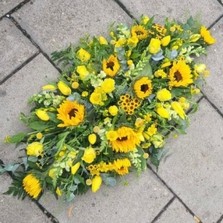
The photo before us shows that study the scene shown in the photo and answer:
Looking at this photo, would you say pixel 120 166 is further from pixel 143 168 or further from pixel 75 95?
pixel 75 95

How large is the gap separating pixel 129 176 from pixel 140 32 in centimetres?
77

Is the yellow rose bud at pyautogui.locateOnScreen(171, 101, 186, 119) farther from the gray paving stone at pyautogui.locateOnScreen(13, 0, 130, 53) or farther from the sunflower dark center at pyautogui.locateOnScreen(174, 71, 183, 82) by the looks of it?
the gray paving stone at pyautogui.locateOnScreen(13, 0, 130, 53)

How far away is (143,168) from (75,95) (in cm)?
52

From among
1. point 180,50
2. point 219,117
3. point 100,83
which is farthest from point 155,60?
point 219,117

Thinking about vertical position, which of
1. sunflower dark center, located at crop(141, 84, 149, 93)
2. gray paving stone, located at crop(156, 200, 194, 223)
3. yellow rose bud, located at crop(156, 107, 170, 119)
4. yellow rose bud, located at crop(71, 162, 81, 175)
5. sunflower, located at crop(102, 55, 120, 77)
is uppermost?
sunflower, located at crop(102, 55, 120, 77)

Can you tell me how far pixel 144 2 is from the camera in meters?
2.91

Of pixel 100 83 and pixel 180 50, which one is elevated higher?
pixel 100 83

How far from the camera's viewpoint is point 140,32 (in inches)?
106

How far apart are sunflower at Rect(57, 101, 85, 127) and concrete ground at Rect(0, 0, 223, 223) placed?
29cm

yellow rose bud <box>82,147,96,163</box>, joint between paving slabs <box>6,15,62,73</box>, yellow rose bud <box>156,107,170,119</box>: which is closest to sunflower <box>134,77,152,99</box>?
yellow rose bud <box>156,107,170,119</box>

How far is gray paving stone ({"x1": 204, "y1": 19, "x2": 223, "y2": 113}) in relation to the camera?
114 inches

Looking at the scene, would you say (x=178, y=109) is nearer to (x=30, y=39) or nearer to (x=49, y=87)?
(x=49, y=87)

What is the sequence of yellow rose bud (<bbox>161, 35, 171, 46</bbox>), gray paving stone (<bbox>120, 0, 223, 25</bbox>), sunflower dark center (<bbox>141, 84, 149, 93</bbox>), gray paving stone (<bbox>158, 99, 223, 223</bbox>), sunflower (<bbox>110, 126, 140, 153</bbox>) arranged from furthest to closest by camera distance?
gray paving stone (<bbox>120, 0, 223, 25</bbox>) < gray paving stone (<bbox>158, 99, 223, 223</bbox>) < yellow rose bud (<bbox>161, 35, 171, 46</bbox>) < sunflower dark center (<bbox>141, 84, 149, 93</bbox>) < sunflower (<bbox>110, 126, 140, 153</bbox>)

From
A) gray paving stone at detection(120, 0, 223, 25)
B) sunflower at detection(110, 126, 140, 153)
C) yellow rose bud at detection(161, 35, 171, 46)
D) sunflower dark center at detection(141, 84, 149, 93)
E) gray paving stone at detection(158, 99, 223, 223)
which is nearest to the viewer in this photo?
sunflower at detection(110, 126, 140, 153)
